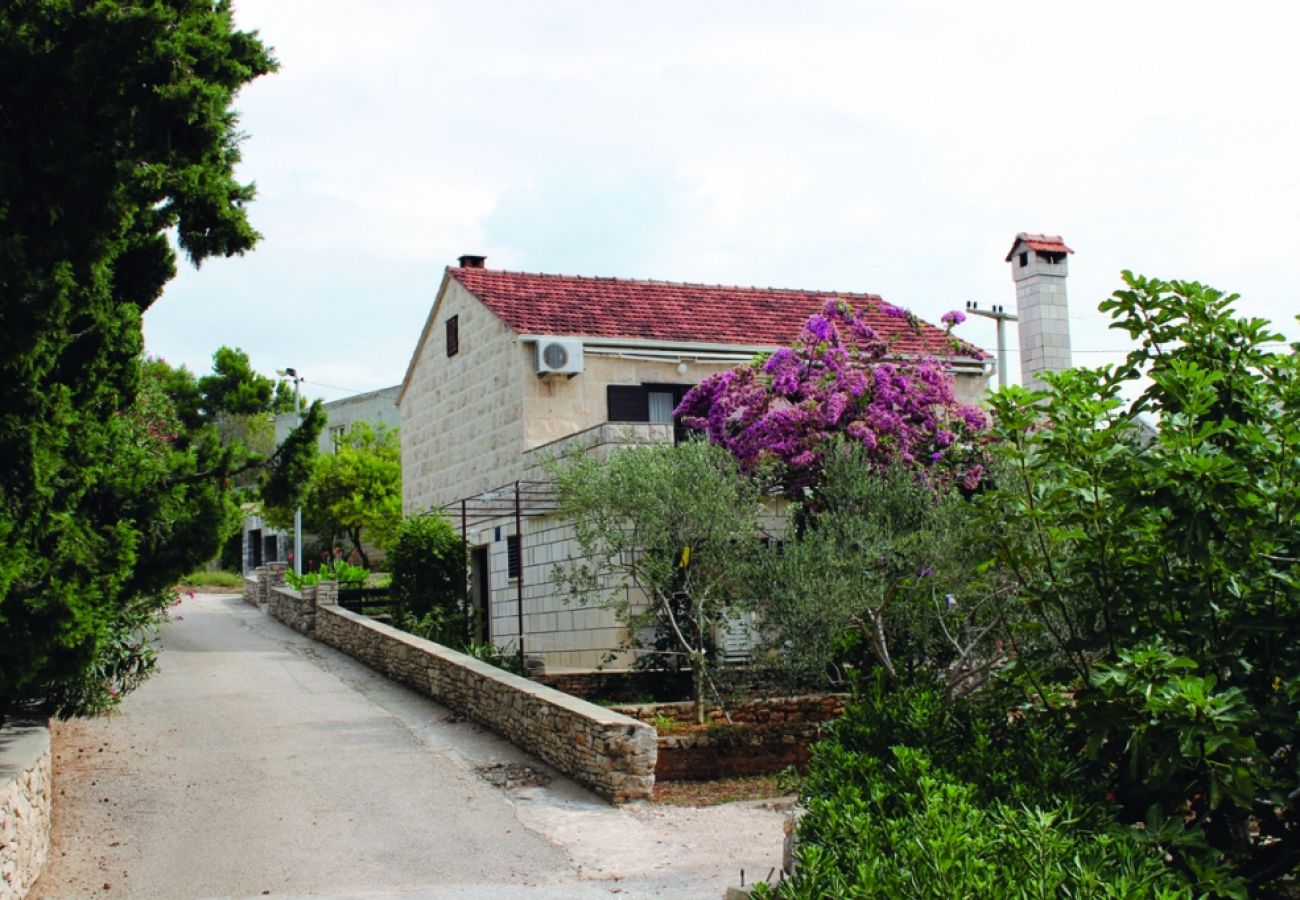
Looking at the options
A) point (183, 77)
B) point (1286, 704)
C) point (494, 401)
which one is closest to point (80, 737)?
point (183, 77)

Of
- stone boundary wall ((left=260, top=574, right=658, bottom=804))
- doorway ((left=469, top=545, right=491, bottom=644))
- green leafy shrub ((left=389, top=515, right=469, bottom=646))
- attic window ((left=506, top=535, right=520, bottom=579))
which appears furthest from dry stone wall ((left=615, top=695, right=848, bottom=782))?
doorway ((left=469, top=545, right=491, bottom=644))

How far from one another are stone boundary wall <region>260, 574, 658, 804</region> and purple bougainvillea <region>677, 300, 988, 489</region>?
4.05 m

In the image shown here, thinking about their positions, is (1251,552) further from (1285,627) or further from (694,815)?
(694,815)

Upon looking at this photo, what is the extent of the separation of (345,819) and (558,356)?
1153cm

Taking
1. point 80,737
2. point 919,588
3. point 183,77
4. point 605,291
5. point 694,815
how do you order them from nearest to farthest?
point 183,77 < point 919,588 < point 694,815 < point 80,737 < point 605,291

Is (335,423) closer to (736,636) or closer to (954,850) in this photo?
(736,636)

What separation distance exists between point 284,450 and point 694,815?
487cm

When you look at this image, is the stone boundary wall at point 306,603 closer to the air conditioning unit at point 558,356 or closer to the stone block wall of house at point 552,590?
the stone block wall of house at point 552,590

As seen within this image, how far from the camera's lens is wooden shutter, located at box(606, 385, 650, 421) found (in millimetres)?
21500

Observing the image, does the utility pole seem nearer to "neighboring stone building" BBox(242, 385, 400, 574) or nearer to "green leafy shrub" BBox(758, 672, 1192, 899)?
"green leafy shrub" BBox(758, 672, 1192, 899)

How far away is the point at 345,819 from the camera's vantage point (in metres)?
10.3

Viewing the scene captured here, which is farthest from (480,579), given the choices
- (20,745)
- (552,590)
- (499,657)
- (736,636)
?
(20,745)

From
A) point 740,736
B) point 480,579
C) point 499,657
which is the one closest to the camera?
point 740,736

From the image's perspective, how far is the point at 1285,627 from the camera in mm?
5656
